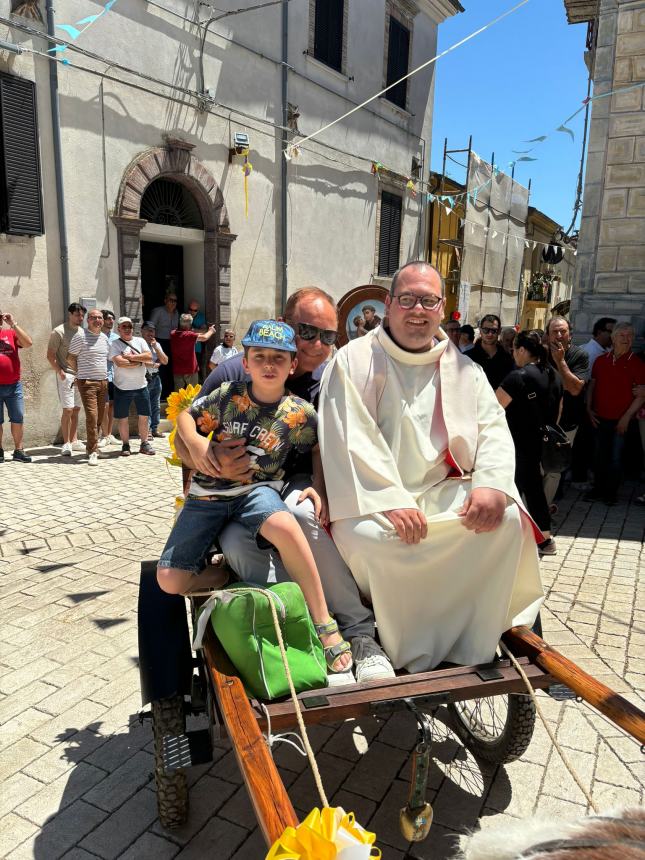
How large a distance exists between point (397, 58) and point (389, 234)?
3.92 metres

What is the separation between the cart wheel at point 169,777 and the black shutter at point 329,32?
43.5 ft

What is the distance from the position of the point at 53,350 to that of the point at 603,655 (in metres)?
7.34

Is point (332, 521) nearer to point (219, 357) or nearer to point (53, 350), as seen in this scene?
point (53, 350)

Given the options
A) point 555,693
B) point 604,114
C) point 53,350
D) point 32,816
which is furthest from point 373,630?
point 604,114

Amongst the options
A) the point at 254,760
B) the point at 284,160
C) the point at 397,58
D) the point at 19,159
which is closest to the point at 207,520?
the point at 254,760

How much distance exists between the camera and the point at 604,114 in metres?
8.31

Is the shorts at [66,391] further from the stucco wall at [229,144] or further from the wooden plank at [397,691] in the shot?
the wooden plank at [397,691]

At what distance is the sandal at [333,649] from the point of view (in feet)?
7.24

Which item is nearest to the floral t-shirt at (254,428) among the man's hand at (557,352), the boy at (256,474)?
the boy at (256,474)

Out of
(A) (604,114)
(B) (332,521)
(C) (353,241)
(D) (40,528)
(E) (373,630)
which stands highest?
(A) (604,114)

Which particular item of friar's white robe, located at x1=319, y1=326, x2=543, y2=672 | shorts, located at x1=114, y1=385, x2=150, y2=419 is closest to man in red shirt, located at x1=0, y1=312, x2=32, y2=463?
shorts, located at x1=114, y1=385, x2=150, y2=419

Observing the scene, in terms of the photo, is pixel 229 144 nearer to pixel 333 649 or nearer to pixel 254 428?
pixel 254 428

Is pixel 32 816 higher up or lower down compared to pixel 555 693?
lower down

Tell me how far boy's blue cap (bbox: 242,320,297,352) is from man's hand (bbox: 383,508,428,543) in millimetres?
780
